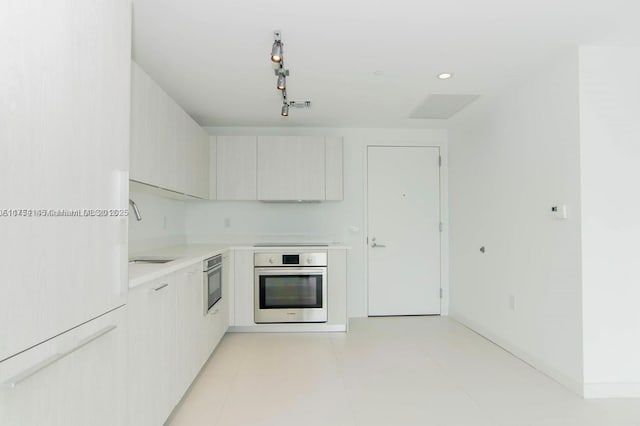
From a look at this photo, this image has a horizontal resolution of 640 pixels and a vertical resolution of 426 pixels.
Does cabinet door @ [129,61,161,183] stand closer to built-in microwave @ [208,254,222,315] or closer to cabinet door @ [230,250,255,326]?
built-in microwave @ [208,254,222,315]

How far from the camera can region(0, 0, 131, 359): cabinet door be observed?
0.85 metres

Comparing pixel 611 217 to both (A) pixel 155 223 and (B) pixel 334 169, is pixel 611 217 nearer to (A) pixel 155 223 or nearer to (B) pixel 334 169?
(B) pixel 334 169

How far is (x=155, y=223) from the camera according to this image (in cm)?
311

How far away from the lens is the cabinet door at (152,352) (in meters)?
1.51

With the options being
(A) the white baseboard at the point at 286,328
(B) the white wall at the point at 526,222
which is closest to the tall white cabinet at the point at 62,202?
(A) the white baseboard at the point at 286,328

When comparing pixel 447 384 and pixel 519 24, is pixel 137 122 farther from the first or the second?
pixel 447 384

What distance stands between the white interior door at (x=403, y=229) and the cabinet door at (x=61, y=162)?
316 centimetres

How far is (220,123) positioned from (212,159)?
19.1 inches

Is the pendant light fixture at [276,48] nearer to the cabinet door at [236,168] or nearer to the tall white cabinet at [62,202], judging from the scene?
the tall white cabinet at [62,202]

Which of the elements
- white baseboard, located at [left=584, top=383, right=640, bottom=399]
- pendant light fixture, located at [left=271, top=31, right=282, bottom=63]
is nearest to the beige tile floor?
white baseboard, located at [left=584, top=383, right=640, bottom=399]

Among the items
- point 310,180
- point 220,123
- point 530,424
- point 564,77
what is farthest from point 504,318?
point 220,123

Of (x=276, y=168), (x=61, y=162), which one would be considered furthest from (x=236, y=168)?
(x=61, y=162)

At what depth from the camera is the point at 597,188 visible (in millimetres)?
2193

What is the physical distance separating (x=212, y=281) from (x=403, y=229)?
7.82ft
